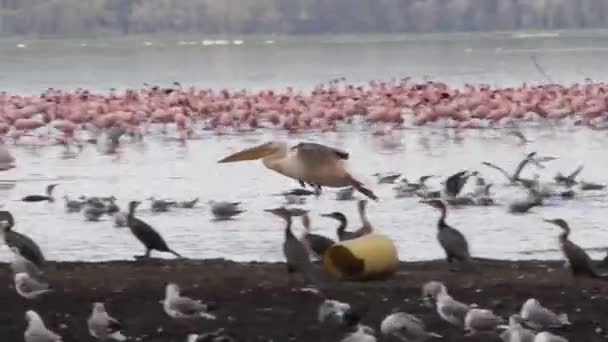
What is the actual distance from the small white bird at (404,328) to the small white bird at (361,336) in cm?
7

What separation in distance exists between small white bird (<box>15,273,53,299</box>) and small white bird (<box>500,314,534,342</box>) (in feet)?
7.12

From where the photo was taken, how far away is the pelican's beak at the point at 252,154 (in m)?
7.21

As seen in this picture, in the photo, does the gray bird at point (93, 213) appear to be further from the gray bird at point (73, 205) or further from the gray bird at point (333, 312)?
the gray bird at point (333, 312)

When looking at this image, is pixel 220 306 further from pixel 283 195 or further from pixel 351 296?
pixel 283 195

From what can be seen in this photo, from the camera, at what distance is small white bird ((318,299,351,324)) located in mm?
6551

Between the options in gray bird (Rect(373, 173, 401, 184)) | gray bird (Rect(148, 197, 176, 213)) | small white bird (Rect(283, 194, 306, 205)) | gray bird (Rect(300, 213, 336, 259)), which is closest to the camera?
gray bird (Rect(300, 213, 336, 259))

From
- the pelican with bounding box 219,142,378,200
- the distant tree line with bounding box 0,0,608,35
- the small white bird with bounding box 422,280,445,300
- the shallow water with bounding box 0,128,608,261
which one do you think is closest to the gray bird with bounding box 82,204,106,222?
the shallow water with bounding box 0,128,608,261

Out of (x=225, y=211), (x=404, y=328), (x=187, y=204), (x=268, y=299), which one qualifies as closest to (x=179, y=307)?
(x=268, y=299)

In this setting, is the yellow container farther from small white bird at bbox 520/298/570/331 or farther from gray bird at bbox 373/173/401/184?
gray bird at bbox 373/173/401/184

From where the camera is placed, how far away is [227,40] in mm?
111188

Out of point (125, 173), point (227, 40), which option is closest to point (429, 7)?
point (227, 40)

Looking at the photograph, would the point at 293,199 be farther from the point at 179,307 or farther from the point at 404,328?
the point at 404,328

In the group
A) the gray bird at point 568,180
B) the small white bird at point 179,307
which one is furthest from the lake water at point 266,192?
the small white bird at point 179,307

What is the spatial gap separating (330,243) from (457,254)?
716 mm
